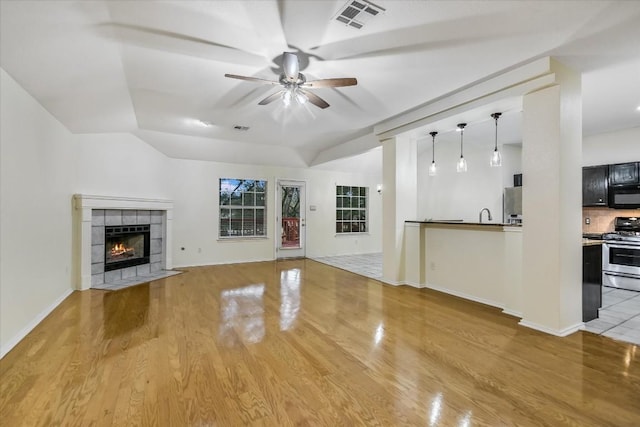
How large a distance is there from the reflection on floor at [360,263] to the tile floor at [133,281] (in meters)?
3.37

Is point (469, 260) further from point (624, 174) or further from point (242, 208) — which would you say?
point (242, 208)

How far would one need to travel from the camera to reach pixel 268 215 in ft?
24.6

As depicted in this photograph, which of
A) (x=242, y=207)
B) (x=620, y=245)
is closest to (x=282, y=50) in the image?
(x=242, y=207)

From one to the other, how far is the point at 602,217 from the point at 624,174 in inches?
34.6

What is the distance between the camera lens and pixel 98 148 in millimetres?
4930

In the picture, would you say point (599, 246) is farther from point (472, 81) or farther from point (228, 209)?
point (228, 209)

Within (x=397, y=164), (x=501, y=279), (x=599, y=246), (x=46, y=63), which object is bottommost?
(x=501, y=279)

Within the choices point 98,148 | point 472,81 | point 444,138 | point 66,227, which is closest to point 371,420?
point 472,81

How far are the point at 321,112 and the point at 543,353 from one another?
148 inches

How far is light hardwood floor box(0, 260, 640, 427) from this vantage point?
178cm

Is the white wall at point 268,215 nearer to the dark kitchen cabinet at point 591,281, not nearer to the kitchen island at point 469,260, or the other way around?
the kitchen island at point 469,260

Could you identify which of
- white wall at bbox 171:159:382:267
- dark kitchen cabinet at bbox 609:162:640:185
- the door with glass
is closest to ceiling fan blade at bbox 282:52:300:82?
white wall at bbox 171:159:382:267

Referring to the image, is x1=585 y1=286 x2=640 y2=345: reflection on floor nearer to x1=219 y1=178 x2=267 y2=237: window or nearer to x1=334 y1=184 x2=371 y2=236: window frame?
x1=334 y1=184 x2=371 y2=236: window frame

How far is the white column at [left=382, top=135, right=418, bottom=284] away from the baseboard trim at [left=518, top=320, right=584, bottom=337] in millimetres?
1999
